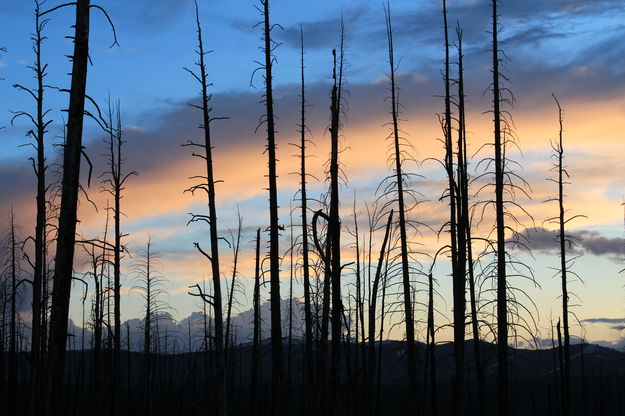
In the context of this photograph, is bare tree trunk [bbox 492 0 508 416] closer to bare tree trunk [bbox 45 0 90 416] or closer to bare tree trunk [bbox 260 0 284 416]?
bare tree trunk [bbox 260 0 284 416]

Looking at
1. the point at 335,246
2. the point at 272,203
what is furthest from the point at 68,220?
the point at 272,203

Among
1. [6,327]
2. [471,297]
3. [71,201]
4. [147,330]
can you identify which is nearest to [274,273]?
[471,297]

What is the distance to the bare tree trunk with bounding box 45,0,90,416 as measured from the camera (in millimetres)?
10680

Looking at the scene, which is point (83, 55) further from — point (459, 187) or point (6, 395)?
point (6, 395)

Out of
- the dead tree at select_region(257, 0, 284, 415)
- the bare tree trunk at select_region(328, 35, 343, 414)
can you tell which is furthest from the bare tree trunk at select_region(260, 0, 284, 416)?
the bare tree trunk at select_region(328, 35, 343, 414)

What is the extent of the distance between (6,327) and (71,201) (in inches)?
1402

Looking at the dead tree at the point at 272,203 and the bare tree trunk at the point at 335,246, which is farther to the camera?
the dead tree at the point at 272,203

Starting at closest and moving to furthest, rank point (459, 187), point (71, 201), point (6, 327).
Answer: point (71, 201) → point (459, 187) → point (6, 327)

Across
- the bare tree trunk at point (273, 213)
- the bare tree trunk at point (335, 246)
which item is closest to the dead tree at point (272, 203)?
the bare tree trunk at point (273, 213)

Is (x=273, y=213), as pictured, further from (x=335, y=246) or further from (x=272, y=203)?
(x=335, y=246)

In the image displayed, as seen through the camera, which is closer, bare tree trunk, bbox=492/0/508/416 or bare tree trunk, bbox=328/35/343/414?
bare tree trunk, bbox=328/35/343/414

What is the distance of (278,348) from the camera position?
24.1m

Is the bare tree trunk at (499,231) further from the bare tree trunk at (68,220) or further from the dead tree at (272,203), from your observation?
the bare tree trunk at (68,220)

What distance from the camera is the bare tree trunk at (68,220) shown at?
1068cm
